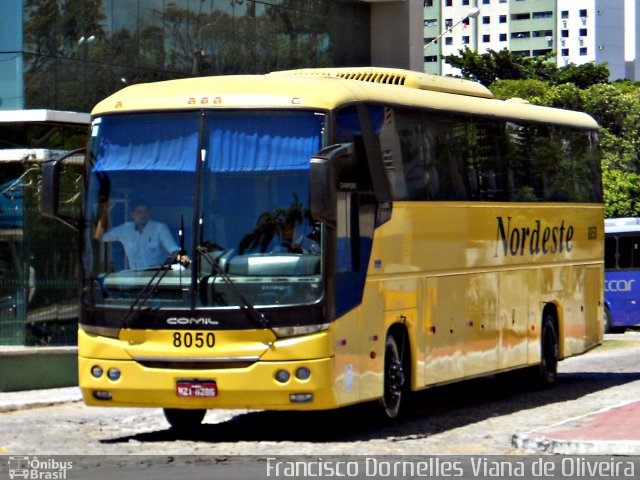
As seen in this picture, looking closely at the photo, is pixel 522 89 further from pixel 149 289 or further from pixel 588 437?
pixel 588 437

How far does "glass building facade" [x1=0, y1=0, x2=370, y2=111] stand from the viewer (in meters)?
22.8

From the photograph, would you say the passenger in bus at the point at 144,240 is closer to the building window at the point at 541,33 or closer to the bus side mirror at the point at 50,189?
the bus side mirror at the point at 50,189

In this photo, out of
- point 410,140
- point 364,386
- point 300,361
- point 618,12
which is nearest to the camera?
point 300,361

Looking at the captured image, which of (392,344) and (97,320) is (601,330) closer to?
(392,344)

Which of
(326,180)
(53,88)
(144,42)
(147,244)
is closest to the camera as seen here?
(326,180)

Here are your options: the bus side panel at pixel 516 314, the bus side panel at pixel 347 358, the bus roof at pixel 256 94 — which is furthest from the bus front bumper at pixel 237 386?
the bus side panel at pixel 516 314

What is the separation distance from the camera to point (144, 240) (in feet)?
42.7

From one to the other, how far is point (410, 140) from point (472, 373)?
2919 mm

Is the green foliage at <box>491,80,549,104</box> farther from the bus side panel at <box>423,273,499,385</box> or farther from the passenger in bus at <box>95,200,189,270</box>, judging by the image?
the passenger in bus at <box>95,200,189,270</box>

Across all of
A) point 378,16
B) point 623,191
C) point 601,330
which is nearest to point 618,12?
point 623,191

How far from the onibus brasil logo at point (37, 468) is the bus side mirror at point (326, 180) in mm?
2851

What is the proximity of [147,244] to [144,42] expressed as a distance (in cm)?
1303

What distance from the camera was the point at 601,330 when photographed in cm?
2108

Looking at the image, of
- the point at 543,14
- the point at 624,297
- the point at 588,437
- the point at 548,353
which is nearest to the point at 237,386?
the point at 588,437
